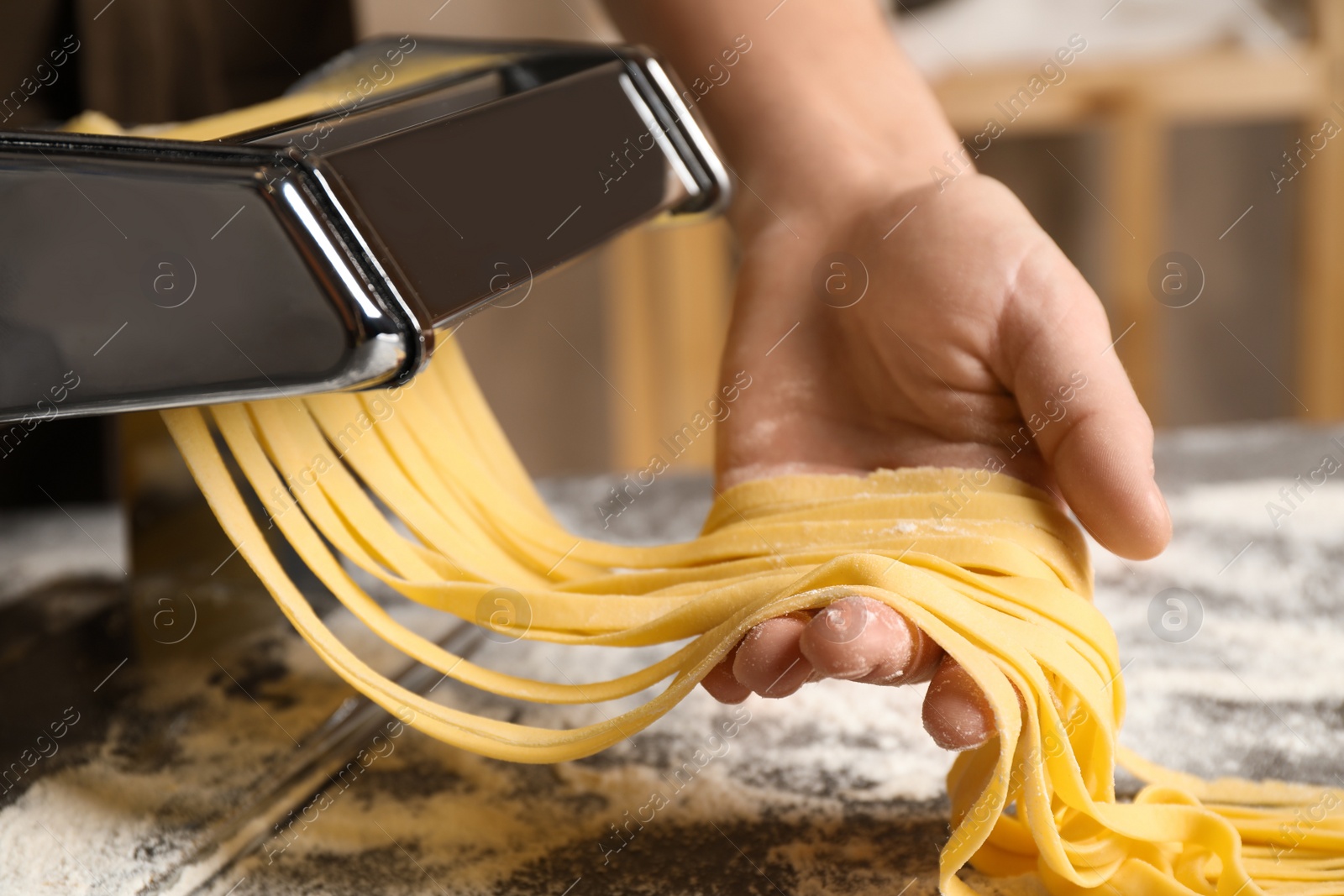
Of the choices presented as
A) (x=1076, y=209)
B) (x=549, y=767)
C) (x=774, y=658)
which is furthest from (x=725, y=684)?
(x=1076, y=209)

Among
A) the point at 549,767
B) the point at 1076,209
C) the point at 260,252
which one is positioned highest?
the point at 260,252

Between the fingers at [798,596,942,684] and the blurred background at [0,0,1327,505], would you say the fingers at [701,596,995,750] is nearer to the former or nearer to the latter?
the fingers at [798,596,942,684]

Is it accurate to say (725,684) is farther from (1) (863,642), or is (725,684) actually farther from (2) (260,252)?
(2) (260,252)

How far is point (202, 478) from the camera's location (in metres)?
0.55

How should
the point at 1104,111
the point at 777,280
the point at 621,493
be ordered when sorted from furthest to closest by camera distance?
the point at 1104,111, the point at 621,493, the point at 777,280

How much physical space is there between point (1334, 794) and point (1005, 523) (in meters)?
0.22

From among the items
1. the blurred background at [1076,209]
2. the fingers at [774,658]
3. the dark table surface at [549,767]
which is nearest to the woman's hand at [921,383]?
the fingers at [774,658]

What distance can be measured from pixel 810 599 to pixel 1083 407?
0.18 metres

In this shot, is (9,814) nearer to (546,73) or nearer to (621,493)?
(546,73)

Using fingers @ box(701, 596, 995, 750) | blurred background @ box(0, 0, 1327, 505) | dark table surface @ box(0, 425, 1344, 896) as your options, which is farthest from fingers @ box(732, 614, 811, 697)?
blurred background @ box(0, 0, 1327, 505)

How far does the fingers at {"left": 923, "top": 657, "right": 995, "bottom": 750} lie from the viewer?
1.44 ft

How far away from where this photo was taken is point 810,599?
1.51 feet

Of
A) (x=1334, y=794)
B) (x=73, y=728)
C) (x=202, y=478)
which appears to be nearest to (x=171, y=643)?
(x=73, y=728)

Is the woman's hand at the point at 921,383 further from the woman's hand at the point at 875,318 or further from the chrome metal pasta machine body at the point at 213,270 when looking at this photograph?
the chrome metal pasta machine body at the point at 213,270
